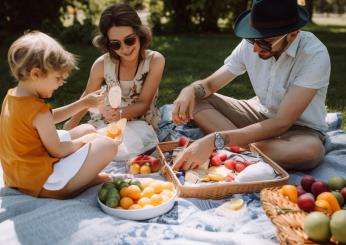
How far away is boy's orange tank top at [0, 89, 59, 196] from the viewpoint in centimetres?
274

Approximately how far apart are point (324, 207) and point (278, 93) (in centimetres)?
142

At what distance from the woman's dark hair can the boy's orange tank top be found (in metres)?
1.17

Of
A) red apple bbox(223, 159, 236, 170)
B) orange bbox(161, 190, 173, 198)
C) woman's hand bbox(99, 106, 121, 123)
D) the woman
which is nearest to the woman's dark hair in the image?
the woman

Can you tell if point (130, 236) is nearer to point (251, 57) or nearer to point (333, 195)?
point (333, 195)

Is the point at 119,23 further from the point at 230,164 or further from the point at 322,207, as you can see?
the point at 322,207

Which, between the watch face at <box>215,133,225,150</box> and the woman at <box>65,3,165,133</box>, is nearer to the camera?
the watch face at <box>215,133,225,150</box>

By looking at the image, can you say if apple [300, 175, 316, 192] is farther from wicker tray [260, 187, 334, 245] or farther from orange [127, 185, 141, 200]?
orange [127, 185, 141, 200]

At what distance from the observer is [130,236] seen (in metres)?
2.47

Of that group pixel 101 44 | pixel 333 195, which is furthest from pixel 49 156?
pixel 333 195

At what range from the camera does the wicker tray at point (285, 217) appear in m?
2.06

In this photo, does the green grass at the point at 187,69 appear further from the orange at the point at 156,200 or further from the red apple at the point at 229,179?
the orange at the point at 156,200

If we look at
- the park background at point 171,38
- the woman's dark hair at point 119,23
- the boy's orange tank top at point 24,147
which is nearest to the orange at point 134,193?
the boy's orange tank top at point 24,147

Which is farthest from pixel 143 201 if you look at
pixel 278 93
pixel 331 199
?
pixel 278 93

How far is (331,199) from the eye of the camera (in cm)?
228
